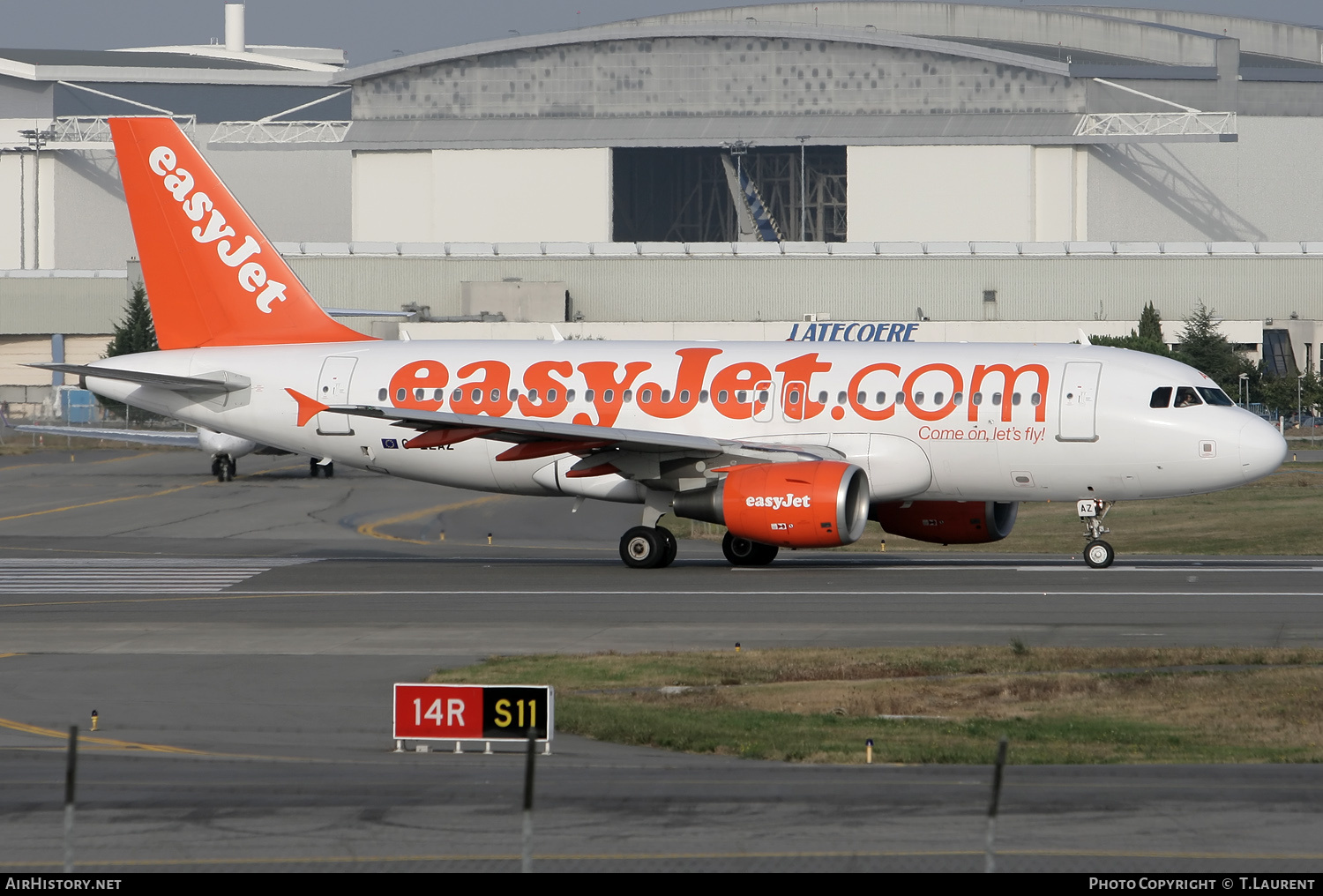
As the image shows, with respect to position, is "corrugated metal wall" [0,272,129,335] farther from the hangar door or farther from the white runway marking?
the hangar door

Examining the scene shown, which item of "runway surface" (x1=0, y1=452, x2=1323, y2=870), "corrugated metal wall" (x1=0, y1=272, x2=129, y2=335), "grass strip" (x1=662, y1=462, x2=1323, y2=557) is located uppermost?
"corrugated metal wall" (x1=0, y1=272, x2=129, y2=335)

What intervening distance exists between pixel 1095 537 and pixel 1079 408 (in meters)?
2.89

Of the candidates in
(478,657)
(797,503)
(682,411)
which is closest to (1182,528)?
(682,411)

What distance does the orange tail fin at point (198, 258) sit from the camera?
115ft

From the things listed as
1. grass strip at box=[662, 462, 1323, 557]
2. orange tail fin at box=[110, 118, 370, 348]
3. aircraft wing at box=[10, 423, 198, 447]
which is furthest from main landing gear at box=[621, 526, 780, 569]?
aircraft wing at box=[10, 423, 198, 447]

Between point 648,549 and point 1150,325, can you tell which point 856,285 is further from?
point 648,549

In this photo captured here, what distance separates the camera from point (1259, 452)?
2992cm

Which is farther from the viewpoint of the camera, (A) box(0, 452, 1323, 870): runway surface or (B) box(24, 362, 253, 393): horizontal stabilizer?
(B) box(24, 362, 253, 393): horizontal stabilizer

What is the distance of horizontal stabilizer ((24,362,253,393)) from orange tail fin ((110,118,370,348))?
1.14m

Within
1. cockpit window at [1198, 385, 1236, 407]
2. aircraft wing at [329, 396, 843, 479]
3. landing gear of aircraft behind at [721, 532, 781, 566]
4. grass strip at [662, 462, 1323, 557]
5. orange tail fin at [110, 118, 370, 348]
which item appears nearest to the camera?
Result: aircraft wing at [329, 396, 843, 479]

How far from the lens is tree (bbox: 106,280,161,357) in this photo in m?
99.1

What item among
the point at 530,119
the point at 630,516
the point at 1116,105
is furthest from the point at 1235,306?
the point at 630,516
